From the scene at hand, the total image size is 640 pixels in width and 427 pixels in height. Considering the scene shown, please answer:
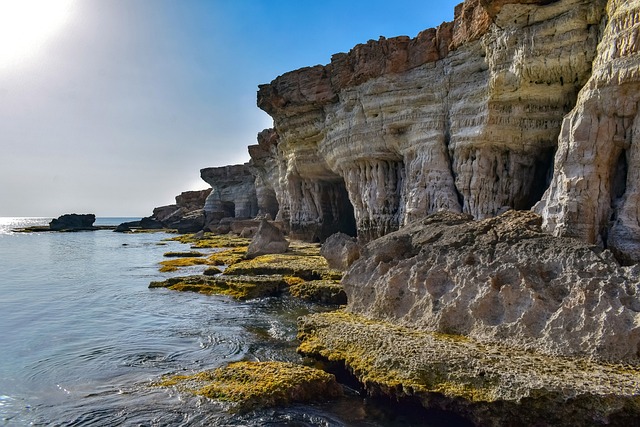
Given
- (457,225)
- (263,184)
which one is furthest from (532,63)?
(263,184)

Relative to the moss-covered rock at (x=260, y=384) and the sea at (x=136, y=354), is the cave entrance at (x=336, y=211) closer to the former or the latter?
the sea at (x=136, y=354)

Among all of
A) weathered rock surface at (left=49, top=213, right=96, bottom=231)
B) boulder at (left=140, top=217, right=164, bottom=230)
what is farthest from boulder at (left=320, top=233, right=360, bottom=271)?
weathered rock surface at (left=49, top=213, right=96, bottom=231)

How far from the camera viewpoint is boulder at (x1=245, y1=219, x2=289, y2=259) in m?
25.1

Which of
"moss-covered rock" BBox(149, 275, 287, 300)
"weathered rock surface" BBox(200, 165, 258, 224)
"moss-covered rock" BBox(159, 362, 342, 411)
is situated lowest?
"moss-covered rock" BBox(159, 362, 342, 411)

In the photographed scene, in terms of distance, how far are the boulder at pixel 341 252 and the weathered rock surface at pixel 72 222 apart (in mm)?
79978

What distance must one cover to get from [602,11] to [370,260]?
10.0 m

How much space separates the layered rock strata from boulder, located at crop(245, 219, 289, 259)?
488cm

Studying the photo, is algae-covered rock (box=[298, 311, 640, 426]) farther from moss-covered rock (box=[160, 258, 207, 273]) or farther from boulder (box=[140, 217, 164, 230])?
boulder (box=[140, 217, 164, 230])

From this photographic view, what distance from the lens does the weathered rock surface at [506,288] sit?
6723 mm

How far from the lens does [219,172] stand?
64625 mm

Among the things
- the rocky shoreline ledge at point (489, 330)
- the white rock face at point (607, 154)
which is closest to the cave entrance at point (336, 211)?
the rocky shoreline ledge at point (489, 330)

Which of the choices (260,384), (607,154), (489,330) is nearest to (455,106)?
(607,154)

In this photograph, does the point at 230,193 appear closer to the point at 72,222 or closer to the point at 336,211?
the point at 336,211

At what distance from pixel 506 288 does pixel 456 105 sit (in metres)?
12.1
